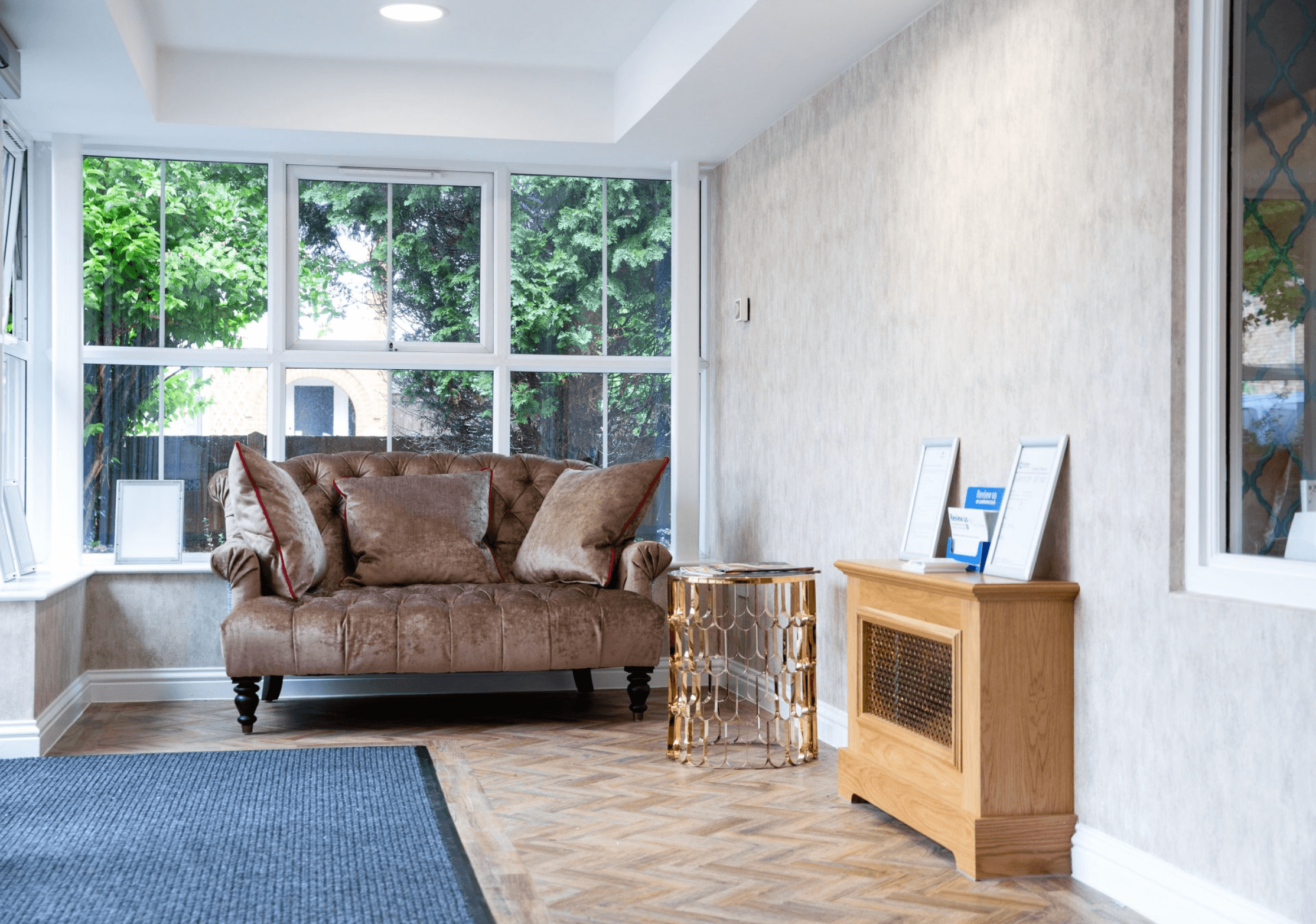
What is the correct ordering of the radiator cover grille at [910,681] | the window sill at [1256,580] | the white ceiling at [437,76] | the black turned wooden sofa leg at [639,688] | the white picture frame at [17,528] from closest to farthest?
the window sill at [1256,580] → the radiator cover grille at [910,681] → the white ceiling at [437,76] → the white picture frame at [17,528] → the black turned wooden sofa leg at [639,688]

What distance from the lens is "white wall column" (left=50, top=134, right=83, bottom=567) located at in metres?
5.11

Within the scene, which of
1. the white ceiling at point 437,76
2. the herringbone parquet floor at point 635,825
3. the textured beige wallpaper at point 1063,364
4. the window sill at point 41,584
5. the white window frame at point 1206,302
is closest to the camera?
the textured beige wallpaper at point 1063,364

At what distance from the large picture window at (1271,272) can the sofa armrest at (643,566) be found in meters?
2.48

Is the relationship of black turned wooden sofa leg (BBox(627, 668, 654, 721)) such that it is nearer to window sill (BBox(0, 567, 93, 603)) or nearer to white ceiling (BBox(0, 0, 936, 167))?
window sill (BBox(0, 567, 93, 603))

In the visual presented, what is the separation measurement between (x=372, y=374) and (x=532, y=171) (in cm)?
113

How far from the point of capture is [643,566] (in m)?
4.71

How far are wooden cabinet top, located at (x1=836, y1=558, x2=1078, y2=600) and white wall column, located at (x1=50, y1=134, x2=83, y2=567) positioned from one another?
3467 mm

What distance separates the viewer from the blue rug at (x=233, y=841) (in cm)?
264

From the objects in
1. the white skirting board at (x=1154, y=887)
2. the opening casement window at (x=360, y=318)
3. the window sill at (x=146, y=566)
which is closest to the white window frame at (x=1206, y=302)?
the white skirting board at (x=1154, y=887)

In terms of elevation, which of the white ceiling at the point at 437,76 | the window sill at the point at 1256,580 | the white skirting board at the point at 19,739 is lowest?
the white skirting board at the point at 19,739

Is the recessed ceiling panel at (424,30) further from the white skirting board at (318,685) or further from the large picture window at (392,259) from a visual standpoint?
the white skirting board at (318,685)

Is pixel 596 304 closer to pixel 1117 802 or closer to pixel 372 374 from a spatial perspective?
pixel 372 374

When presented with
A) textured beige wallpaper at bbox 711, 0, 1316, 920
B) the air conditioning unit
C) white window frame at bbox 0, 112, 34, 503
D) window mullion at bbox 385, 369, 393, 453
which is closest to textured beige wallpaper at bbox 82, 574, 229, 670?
white window frame at bbox 0, 112, 34, 503

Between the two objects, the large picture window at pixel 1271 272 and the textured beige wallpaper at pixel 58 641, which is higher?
the large picture window at pixel 1271 272
